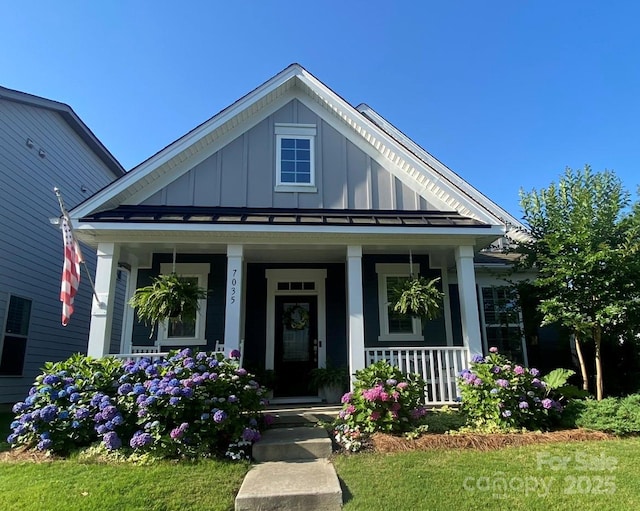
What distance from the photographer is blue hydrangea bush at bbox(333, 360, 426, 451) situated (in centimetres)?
551

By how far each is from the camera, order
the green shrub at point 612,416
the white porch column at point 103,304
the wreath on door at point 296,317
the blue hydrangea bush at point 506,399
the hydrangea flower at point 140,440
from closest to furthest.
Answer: the hydrangea flower at point 140,440 < the green shrub at point 612,416 < the blue hydrangea bush at point 506,399 < the white porch column at point 103,304 < the wreath on door at point 296,317

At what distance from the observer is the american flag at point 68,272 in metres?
5.89

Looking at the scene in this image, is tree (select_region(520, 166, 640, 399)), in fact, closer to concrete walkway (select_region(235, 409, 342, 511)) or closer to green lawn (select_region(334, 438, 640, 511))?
green lawn (select_region(334, 438, 640, 511))

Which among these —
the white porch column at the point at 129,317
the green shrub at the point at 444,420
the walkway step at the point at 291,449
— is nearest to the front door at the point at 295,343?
the white porch column at the point at 129,317

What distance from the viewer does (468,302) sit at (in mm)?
7238

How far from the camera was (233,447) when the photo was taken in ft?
16.6

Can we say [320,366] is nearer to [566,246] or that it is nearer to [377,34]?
[566,246]

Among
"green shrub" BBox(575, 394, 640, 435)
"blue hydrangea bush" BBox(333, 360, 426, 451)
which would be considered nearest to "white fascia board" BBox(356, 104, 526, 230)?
"green shrub" BBox(575, 394, 640, 435)

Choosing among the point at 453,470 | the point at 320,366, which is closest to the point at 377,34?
the point at 320,366

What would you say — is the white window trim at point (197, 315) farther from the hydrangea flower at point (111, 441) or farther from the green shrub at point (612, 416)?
the green shrub at point (612, 416)

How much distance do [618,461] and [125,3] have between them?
9.84m

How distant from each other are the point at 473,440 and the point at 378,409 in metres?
1.19

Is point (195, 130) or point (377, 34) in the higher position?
point (377, 34)

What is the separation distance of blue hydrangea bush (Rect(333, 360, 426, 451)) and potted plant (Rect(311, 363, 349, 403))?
6.87 feet
